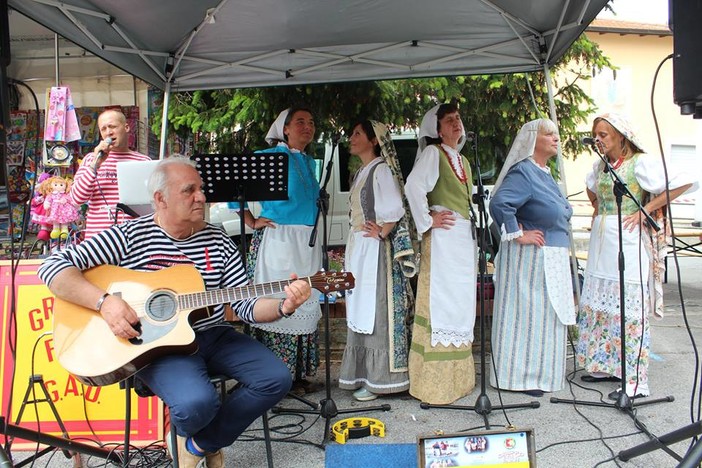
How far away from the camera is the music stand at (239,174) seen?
334 cm

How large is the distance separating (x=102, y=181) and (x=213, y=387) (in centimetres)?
183

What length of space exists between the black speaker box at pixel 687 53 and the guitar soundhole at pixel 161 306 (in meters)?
2.18

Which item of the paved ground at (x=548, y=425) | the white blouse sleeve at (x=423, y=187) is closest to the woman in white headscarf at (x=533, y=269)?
the paved ground at (x=548, y=425)

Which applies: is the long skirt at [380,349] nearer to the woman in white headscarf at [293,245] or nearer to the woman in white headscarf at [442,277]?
the woman in white headscarf at [442,277]

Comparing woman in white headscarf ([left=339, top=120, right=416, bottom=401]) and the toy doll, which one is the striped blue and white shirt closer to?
woman in white headscarf ([left=339, top=120, right=416, bottom=401])

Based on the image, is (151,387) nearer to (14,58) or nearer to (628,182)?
(628,182)

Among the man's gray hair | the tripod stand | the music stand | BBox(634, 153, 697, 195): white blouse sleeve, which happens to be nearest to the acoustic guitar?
the man's gray hair

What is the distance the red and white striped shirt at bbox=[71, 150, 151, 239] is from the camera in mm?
3629

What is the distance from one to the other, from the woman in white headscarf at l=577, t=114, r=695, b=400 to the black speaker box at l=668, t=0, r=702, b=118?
1860mm

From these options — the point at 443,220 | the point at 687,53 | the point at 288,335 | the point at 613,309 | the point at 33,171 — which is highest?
the point at 687,53

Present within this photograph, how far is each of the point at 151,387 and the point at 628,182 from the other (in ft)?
10.6

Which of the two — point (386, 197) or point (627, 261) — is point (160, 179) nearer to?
point (386, 197)

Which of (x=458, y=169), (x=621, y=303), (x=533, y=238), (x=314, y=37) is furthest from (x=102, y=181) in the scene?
(x=621, y=303)

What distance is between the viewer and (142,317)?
2498mm
